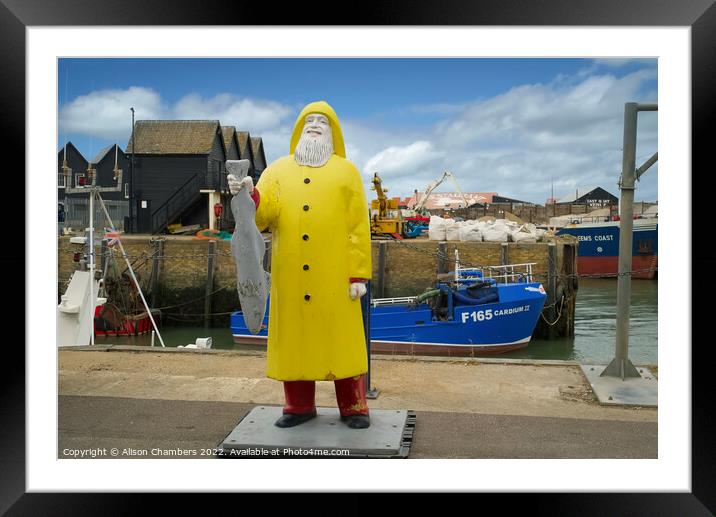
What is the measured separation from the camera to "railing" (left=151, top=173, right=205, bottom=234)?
779 inches

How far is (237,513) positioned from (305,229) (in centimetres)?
166

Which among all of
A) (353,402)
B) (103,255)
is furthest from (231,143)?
(353,402)

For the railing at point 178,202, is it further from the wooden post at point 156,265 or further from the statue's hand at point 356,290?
the statue's hand at point 356,290

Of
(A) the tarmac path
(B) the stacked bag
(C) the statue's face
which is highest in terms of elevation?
(C) the statue's face

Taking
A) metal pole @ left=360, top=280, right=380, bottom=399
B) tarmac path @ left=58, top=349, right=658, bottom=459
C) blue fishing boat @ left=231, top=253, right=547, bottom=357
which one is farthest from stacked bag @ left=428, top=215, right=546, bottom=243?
metal pole @ left=360, top=280, right=380, bottom=399

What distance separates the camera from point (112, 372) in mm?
6383

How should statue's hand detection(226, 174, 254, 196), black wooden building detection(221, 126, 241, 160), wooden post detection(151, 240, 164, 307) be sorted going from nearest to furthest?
statue's hand detection(226, 174, 254, 196)
wooden post detection(151, 240, 164, 307)
black wooden building detection(221, 126, 241, 160)

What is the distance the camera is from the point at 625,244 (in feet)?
20.2

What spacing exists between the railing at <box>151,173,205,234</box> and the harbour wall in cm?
221

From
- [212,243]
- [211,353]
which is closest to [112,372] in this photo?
[211,353]

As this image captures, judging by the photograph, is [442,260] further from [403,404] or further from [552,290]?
[403,404]

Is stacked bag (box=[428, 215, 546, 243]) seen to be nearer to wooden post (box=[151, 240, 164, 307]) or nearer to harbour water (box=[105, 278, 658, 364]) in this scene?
harbour water (box=[105, 278, 658, 364])

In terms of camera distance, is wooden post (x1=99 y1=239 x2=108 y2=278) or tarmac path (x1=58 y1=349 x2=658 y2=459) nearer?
tarmac path (x1=58 y1=349 x2=658 y2=459)

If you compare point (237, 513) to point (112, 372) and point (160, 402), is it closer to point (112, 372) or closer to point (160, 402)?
point (160, 402)
